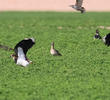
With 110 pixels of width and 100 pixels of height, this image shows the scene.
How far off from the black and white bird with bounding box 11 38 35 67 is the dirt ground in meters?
51.7

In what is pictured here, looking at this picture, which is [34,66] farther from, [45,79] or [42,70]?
[45,79]

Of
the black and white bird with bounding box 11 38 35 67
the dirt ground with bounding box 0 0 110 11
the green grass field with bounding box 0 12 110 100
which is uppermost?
the black and white bird with bounding box 11 38 35 67

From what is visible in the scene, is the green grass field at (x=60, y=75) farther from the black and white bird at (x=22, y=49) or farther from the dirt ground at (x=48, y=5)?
the dirt ground at (x=48, y=5)

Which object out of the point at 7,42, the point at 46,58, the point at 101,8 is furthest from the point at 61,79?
the point at 101,8

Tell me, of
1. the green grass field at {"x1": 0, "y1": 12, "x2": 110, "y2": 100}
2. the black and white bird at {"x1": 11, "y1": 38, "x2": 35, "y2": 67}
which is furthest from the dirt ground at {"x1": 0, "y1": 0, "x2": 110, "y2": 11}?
the black and white bird at {"x1": 11, "y1": 38, "x2": 35, "y2": 67}

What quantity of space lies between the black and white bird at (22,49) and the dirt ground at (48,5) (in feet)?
170

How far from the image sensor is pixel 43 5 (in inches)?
2768

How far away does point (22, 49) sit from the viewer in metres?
13.8

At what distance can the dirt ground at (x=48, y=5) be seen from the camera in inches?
2635

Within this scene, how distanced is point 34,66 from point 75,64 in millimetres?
1445

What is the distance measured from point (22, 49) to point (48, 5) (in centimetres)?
5735

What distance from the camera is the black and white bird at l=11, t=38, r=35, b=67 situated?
44.5 feet

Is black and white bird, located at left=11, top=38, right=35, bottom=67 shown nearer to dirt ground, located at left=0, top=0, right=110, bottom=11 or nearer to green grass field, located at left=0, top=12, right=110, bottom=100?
green grass field, located at left=0, top=12, right=110, bottom=100

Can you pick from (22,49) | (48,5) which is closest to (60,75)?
(22,49)
